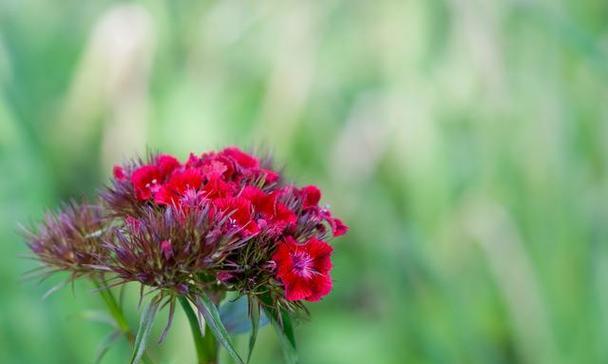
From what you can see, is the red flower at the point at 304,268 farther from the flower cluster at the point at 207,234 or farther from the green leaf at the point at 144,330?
the green leaf at the point at 144,330

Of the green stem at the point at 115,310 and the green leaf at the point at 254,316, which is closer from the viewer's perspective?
the green leaf at the point at 254,316

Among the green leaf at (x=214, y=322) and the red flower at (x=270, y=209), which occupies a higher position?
the red flower at (x=270, y=209)

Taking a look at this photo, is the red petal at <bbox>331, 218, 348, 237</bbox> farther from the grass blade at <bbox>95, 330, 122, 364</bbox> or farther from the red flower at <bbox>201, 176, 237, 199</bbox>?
the grass blade at <bbox>95, 330, 122, 364</bbox>

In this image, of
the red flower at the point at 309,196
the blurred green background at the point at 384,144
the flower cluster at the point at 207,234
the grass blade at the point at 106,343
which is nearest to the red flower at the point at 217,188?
the flower cluster at the point at 207,234

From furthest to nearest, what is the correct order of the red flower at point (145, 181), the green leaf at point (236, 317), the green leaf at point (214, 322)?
the green leaf at point (236, 317), the red flower at point (145, 181), the green leaf at point (214, 322)

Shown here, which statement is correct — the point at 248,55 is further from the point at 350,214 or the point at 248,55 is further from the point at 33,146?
the point at 33,146

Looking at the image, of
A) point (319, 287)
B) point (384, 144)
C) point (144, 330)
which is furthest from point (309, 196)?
point (384, 144)

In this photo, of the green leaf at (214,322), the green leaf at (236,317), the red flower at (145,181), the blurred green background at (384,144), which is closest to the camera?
the green leaf at (214,322)

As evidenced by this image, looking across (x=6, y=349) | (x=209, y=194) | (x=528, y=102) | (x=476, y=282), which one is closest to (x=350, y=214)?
(x=476, y=282)
